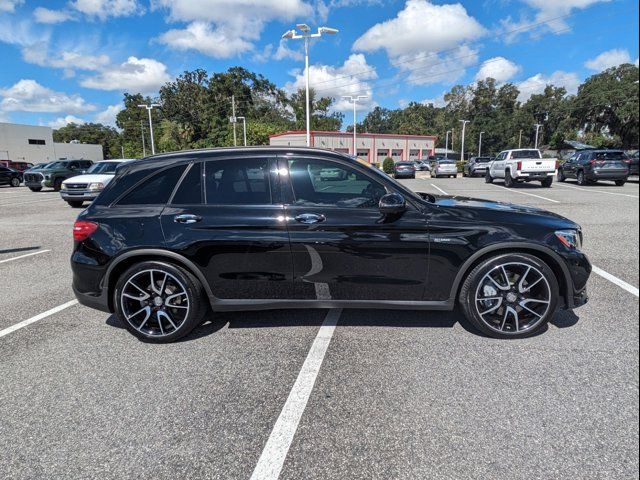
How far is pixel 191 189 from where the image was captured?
3.52 metres

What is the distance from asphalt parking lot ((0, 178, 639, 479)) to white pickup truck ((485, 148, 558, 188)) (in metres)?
15.5

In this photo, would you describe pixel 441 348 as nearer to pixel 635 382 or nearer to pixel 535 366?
pixel 535 366

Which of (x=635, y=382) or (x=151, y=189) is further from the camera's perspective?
(x=151, y=189)

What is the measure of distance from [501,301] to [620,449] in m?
1.40

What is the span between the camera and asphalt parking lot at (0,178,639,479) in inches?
82.5

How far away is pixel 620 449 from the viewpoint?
2.09 meters

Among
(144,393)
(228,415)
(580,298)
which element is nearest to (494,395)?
(580,298)

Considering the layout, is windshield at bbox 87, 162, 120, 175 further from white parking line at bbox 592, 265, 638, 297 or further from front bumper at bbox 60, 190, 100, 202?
white parking line at bbox 592, 265, 638, 297

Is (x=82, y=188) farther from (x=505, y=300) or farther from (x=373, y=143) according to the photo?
(x=373, y=143)

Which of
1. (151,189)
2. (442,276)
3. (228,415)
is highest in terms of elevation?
(151,189)

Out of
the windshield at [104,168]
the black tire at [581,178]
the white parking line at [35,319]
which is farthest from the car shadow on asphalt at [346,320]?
the black tire at [581,178]

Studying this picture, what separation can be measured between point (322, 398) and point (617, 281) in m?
4.27

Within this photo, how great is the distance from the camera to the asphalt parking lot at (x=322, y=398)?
6.88 ft

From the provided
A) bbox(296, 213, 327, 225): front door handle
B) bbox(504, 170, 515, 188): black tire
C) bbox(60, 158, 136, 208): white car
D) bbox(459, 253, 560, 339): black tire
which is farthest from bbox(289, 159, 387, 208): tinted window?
bbox(504, 170, 515, 188): black tire
